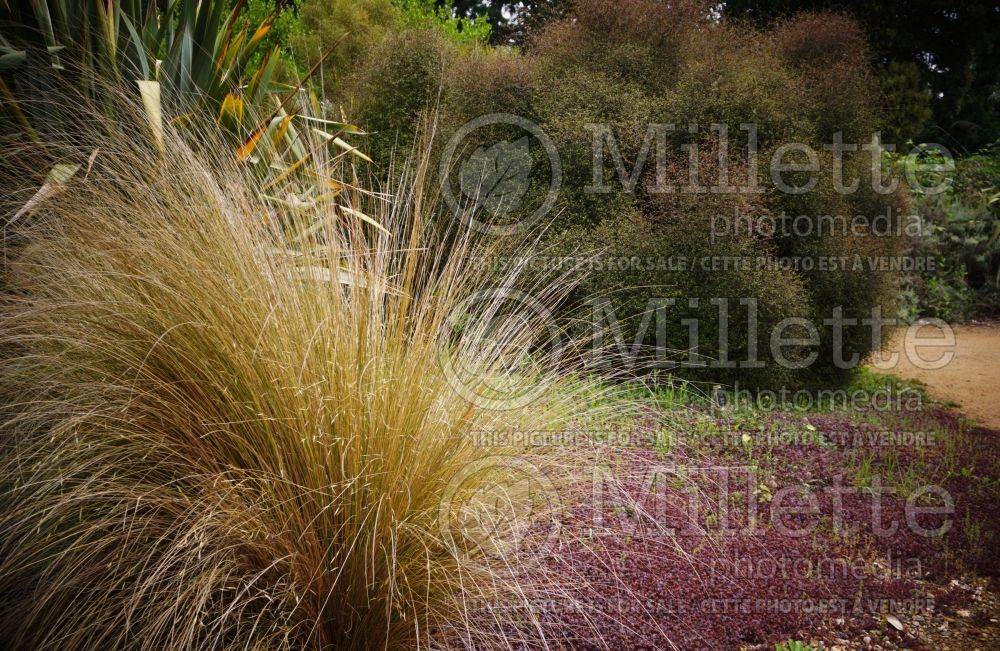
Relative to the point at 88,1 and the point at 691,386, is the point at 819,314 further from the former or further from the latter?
the point at 88,1

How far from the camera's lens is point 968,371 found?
6965mm

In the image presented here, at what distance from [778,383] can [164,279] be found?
14.8 ft

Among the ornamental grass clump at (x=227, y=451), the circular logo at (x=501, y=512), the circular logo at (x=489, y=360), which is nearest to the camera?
the ornamental grass clump at (x=227, y=451)

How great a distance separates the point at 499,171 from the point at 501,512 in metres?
4.50

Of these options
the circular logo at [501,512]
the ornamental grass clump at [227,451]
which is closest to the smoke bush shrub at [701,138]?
the circular logo at [501,512]

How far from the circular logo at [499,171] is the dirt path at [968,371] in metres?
3.75

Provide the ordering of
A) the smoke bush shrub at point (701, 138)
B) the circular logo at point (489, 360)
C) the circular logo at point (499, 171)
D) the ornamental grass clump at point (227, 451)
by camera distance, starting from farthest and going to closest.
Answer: the circular logo at point (499, 171) → the smoke bush shrub at point (701, 138) → the circular logo at point (489, 360) → the ornamental grass clump at point (227, 451)

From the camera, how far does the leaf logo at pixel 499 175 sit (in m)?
6.16

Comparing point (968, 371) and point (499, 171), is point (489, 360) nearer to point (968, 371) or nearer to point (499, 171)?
point (499, 171)

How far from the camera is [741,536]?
307cm

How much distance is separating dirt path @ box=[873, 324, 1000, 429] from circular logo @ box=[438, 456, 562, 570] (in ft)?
15.4

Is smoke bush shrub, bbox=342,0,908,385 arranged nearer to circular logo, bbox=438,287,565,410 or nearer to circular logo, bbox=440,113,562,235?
circular logo, bbox=440,113,562,235

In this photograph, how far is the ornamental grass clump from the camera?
2000mm

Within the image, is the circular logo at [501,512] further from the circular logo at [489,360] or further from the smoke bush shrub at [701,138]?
the smoke bush shrub at [701,138]
